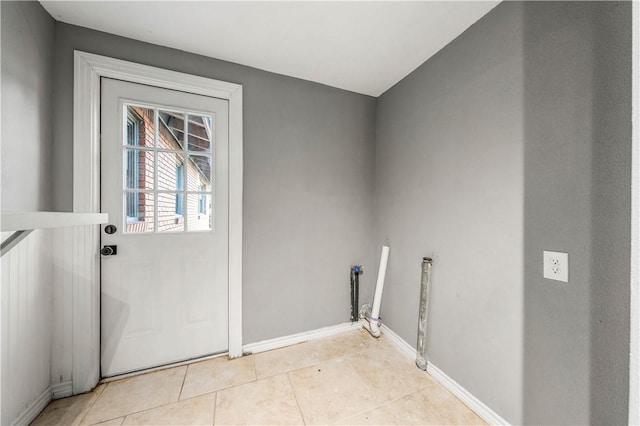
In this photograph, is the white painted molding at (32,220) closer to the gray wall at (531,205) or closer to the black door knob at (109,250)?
the black door knob at (109,250)

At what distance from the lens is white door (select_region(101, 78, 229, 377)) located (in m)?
1.55

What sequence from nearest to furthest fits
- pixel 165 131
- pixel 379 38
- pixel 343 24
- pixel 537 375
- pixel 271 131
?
1. pixel 537 375
2. pixel 343 24
3. pixel 379 38
4. pixel 165 131
5. pixel 271 131

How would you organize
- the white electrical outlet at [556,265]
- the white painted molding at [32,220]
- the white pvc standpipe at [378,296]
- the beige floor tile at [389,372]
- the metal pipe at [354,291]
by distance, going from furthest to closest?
the metal pipe at [354,291] → the white pvc standpipe at [378,296] → the beige floor tile at [389,372] → the white electrical outlet at [556,265] → the white painted molding at [32,220]

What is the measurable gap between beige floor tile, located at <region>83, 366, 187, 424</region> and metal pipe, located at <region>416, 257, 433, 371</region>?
1.62 m

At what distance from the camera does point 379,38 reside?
5.04ft

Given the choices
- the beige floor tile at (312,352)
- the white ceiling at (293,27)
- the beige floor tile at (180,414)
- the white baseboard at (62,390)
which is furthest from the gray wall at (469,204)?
the white baseboard at (62,390)

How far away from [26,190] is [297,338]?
1969 millimetres

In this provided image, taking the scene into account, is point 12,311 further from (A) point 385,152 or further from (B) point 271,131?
(A) point 385,152

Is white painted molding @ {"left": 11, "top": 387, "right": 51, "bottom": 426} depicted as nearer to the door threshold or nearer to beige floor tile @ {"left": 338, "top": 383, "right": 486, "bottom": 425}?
the door threshold

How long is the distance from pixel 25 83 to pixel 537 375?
2953 mm

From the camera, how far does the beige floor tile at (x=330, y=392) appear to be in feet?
4.34

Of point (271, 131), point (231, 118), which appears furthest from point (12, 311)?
point (271, 131)

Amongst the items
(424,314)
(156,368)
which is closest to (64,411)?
(156,368)

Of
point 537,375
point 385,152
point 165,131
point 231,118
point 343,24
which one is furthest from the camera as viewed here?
point 385,152
